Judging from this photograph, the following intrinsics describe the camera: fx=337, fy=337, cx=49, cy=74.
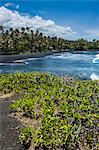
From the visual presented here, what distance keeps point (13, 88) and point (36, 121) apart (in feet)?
21.7

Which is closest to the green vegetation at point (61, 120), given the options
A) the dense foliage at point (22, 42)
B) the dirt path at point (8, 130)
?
the dirt path at point (8, 130)

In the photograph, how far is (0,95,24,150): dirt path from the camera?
401 inches

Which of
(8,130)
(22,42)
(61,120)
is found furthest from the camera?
(22,42)

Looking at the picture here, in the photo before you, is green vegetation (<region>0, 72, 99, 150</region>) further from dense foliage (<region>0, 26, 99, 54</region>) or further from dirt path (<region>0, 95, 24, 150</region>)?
dense foliage (<region>0, 26, 99, 54</region>)

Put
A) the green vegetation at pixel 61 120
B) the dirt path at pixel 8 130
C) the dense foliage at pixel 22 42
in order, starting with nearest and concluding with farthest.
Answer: the green vegetation at pixel 61 120 → the dirt path at pixel 8 130 → the dense foliage at pixel 22 42

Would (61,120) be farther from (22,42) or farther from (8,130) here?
(22,42)

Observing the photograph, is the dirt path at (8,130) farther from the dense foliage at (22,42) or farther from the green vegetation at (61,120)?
the dense foliage at (22,42)

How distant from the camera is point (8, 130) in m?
11.6

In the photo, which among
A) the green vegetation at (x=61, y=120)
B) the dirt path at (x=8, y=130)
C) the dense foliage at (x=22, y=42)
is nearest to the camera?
the green vegetation at (x=61, y=120)

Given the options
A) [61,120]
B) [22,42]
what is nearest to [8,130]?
[61,120]

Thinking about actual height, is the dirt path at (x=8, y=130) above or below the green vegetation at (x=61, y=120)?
below

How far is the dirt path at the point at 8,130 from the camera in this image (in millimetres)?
10195

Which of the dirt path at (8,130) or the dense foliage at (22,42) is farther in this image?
the dense foliage at (22,42)

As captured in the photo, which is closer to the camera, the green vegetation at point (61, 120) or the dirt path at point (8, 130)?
the green vegetation at point (61, 120)
